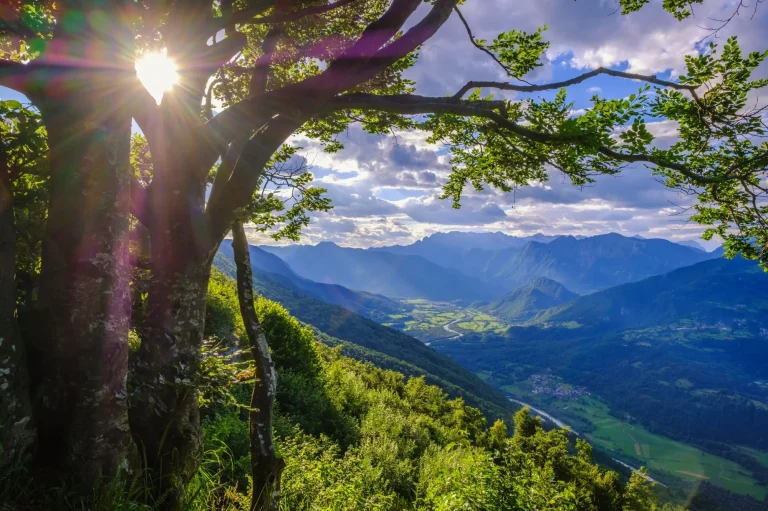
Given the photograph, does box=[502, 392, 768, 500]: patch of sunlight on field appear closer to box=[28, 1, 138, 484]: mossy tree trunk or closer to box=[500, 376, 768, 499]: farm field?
box=[500, 376, 768, 499]: farm field

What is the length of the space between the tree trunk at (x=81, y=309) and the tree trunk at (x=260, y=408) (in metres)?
1.73

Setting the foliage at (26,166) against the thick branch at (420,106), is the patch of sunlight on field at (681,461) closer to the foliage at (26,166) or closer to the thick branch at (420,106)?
the thick branch at (420,106)

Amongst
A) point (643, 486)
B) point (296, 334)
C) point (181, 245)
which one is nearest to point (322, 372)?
point (296, 334)

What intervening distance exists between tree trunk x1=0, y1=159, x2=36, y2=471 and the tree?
227 millimetres

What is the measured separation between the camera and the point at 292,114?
5.18m

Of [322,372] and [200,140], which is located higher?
[200,140]

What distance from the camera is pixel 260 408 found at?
18.6ft

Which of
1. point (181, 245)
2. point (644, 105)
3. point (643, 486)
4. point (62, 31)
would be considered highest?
point (644, 105)

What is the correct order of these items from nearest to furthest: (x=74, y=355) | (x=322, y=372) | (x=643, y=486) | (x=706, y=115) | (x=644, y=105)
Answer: (x=74, y=355) < (x=644, y=105) < (x=706, y=115) < (x=643, y=486) < (x=322, y=372)

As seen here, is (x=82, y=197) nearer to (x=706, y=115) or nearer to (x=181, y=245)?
(x=181, y=245)

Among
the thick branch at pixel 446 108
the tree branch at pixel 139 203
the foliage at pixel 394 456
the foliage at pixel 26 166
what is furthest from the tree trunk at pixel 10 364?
the foliage at pixel 394 456

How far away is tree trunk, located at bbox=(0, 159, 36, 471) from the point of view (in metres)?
3.51

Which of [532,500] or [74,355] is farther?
[532,500]

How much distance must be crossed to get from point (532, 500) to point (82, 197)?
771 cm
